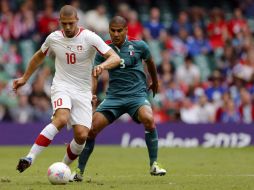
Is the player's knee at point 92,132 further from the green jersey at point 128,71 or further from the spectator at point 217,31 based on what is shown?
the spectator at point 217,31

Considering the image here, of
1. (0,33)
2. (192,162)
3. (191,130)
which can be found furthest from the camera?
(0,33)

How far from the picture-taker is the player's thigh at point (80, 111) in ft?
37.8

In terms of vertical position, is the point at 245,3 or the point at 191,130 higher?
the point at 245,3

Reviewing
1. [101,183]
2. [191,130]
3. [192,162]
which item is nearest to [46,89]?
[191,130]

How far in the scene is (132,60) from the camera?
42.0 ft

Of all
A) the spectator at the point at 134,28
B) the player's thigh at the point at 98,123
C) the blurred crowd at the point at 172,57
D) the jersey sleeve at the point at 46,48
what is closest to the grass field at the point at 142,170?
the player's thigh at the point at 98,123

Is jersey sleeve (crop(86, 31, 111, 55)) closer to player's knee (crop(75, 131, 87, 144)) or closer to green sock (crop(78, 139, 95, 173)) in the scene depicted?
player's knee (crop(75, 131, 87, 144))

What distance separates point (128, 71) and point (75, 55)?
143 centimetres

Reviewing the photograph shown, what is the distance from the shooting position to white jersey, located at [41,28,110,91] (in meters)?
11.6

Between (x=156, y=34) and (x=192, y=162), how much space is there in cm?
984

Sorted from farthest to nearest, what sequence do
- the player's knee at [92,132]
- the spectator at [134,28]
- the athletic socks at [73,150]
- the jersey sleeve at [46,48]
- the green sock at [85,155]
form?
the spectator at [134,28]
the player's knee at [92,132]
the green sock at [85,155]
the jersey sleeve at [46,48]
the athletic socks at [73,150]

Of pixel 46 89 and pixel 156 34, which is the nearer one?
pixel 46 89

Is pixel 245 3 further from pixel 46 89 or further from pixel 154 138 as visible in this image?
pixel 154 138

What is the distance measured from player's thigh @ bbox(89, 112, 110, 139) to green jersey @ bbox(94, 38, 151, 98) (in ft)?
1.42
